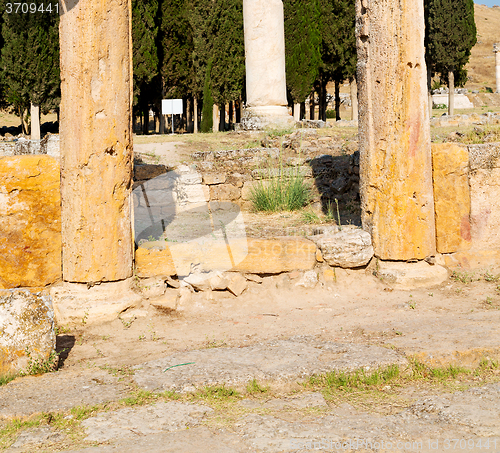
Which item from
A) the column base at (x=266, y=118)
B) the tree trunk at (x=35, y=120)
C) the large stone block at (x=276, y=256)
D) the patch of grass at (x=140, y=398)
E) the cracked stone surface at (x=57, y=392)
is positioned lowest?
the patch of grass at (x=140, y=398)

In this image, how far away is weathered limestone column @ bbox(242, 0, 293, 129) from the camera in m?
13.0

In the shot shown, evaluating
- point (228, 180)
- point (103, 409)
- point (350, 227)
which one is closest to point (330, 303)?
point (350, 227)

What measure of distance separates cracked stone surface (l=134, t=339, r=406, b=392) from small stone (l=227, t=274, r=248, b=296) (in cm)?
125

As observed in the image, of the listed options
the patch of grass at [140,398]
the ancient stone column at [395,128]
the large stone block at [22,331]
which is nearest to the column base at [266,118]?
the ancient stone column at [395,128]

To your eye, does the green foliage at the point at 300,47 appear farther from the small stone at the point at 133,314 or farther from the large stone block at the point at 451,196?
the small stone at the point at 133,314

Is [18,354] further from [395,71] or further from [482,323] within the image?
[395,71]

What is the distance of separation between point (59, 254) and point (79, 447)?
246cm

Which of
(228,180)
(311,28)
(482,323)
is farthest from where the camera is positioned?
(311,28)

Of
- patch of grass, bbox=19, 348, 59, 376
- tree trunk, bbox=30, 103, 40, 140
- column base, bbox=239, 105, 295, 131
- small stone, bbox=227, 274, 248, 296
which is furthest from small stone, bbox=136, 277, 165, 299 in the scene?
tree trunk, bbox=30, 103, 40, 140

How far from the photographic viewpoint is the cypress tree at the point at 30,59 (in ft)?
63.7

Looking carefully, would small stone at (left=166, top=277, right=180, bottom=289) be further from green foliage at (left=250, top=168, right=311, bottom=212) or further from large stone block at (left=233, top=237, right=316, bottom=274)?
green foliage at (left=250, top=168, right=311, bottom=212)

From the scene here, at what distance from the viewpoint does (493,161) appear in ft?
18.4

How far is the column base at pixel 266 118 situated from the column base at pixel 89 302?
882 centimetres

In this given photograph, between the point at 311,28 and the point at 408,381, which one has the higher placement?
the point at 311,28
